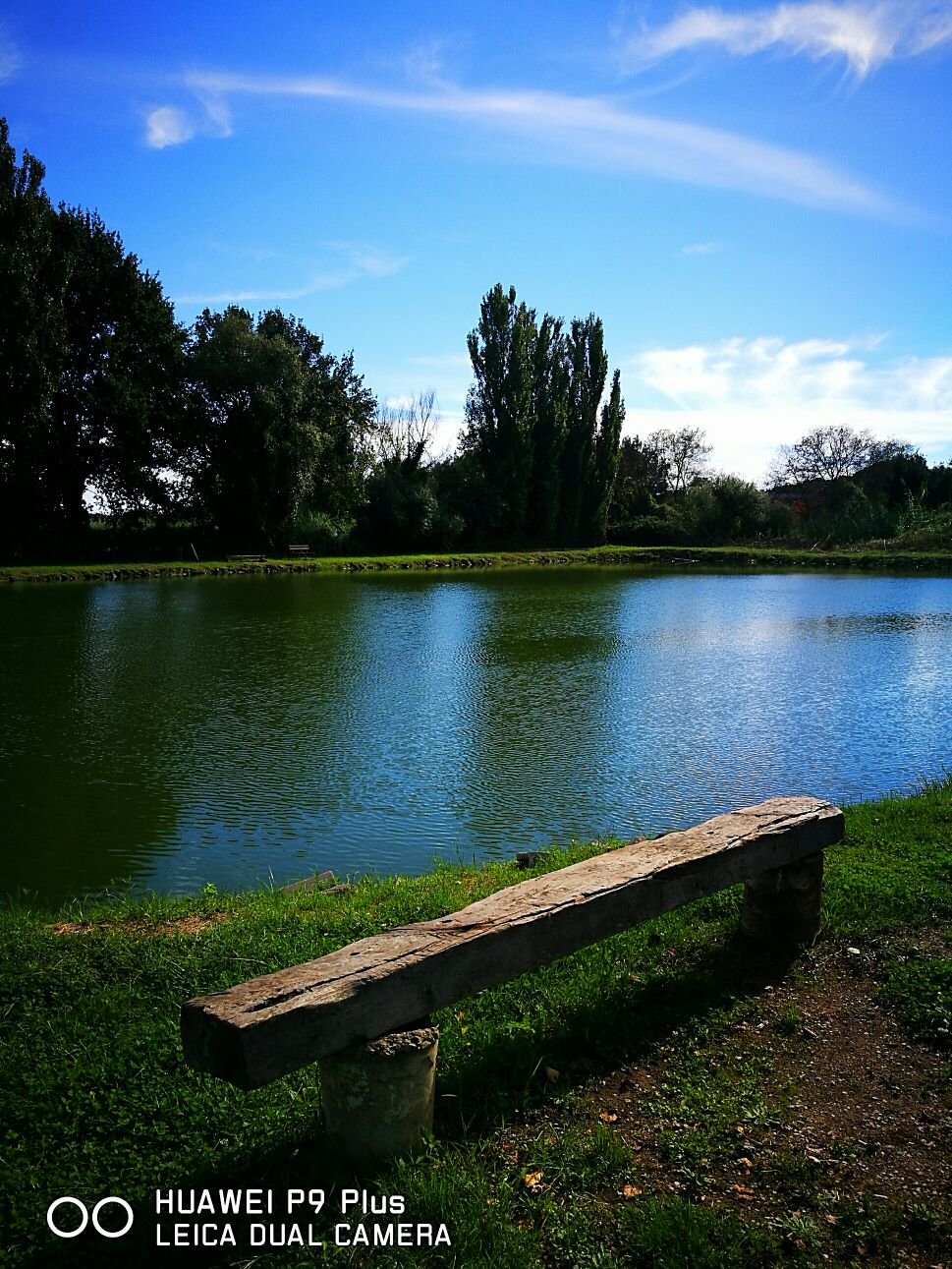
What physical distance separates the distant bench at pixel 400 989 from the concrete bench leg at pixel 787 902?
523mm

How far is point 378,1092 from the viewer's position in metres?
2.81

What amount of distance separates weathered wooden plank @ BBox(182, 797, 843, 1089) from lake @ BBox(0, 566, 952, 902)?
3.57 metres

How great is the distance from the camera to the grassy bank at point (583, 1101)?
8.63 ft

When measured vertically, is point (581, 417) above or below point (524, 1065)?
above

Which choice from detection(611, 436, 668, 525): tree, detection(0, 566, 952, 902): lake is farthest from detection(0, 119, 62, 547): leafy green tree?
detection(611, 436, 668, 525): tree

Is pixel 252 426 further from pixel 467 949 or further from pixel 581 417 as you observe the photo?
pixel 467 949

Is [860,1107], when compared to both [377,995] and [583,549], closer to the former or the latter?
[377,995]

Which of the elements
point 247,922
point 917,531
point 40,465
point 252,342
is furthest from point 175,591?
point 917,531

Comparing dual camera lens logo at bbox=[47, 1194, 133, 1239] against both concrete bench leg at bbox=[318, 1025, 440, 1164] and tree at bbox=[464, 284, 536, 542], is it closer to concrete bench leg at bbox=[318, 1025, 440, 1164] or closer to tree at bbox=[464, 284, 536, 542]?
concrete bench leg at bbox=[318, 1025, 440, 1164]

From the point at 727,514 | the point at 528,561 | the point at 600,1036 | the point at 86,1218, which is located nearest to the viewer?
the point at 86,1218

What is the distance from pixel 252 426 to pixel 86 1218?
132 feet

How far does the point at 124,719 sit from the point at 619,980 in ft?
30.8

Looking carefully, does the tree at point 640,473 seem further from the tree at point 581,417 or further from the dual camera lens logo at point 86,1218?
the dual camera lens logo at point 86,1218

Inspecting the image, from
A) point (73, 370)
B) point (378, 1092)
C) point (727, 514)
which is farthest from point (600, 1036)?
point (727, 514)
